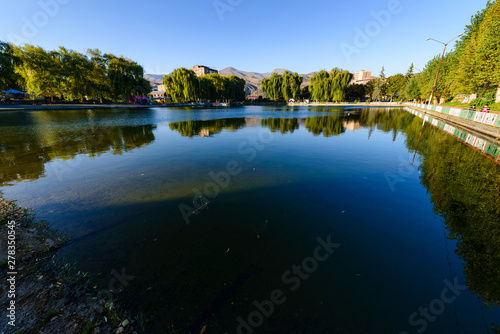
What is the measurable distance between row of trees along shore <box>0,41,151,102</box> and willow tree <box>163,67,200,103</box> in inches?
395

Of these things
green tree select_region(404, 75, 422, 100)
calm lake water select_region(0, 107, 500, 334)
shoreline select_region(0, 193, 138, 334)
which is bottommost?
calm lake water select_region(0, 107, 500, 334)

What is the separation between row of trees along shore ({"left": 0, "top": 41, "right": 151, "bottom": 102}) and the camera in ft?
150

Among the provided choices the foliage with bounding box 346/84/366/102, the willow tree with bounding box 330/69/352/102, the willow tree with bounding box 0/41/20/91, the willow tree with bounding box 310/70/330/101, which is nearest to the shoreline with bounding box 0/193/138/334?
the willow tree with bounding box 0/41/20/91

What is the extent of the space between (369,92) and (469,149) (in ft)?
441

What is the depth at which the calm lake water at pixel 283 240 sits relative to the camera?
3172 millimetres

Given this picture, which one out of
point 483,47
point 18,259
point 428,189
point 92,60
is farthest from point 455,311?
point 92,60

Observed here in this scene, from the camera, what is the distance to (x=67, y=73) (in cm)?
5325

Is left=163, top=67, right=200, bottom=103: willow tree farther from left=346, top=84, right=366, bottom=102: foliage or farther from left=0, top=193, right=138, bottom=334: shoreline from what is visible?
left=346, top=84, right=366, bottom=102: foliage

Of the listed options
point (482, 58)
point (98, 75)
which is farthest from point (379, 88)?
point (98, 75)

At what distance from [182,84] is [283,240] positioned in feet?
265

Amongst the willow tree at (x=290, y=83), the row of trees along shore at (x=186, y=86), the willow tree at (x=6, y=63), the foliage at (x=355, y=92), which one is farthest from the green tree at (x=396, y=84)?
the willow tree at (x=6, y=63)

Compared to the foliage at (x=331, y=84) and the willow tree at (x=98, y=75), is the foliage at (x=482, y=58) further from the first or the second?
the willow tree at (x=98, y=75)

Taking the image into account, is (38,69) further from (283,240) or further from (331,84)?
(331,84)

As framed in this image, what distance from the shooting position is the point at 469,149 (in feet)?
41.5
